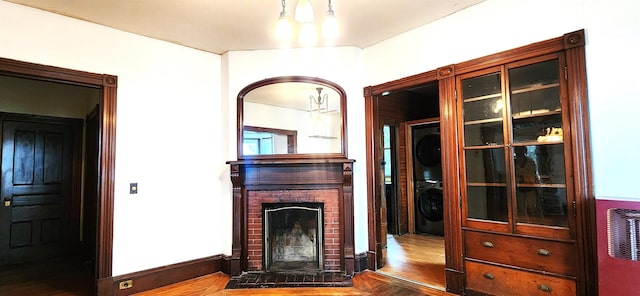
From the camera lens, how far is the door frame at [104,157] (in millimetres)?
2895

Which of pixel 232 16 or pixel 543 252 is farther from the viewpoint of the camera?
pixel 232 16

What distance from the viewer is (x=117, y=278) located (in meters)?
2.98

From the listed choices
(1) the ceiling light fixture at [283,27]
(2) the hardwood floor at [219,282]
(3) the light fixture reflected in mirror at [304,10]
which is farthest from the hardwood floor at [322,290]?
(3) the light fixture reflected in mirror at [304,10]

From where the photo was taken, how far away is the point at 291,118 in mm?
3717

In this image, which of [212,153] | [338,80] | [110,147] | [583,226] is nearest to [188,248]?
[212,153]

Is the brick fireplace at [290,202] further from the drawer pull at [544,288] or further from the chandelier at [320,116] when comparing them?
the drawer pull at [544,288]

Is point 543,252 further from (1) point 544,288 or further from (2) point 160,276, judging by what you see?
(2) point 160,276

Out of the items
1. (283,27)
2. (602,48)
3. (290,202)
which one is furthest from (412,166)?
(283,27)

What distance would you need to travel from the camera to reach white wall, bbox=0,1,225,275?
2771 mm

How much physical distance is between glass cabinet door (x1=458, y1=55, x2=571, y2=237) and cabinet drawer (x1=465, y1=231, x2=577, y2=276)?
0.09 metres

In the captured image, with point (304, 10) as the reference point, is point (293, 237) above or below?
below

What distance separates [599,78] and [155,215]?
12.9 feet

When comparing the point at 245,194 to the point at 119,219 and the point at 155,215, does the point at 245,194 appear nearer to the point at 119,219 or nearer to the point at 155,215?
the point at 155,215

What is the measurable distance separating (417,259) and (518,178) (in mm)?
1877
